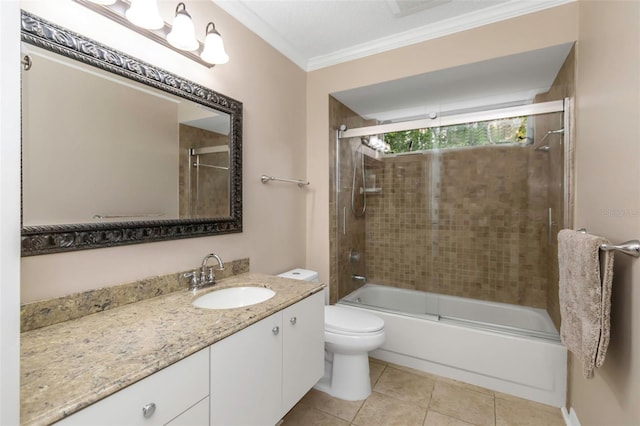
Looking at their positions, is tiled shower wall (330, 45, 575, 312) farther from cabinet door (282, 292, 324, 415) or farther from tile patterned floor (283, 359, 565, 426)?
cabinet door (282, 292, 324, 415)

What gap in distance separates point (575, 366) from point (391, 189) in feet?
6.33

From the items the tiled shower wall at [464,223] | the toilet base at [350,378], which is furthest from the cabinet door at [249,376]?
the tiled shower wall at [464,223]

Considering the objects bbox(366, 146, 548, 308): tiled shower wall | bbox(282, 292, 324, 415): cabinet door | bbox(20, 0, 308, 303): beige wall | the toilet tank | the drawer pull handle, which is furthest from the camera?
bbox(366, 146, 548, 308): tiled shower wall

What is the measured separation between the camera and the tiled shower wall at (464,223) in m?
2.49

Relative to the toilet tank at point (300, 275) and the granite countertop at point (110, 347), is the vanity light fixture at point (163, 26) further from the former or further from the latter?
the toilet tank at point (300, 275)

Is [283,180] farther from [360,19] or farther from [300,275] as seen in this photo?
[360,19]

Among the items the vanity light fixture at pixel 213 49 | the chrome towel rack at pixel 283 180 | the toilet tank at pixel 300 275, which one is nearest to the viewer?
the vanity light fixture at pixel 213 49

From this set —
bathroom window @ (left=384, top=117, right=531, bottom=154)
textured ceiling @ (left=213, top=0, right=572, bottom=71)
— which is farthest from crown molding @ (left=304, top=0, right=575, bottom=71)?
bathroom window @ (left=384, top=117, right=531, bottom=154)

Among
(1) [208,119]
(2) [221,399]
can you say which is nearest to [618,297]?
(2) [221,399]

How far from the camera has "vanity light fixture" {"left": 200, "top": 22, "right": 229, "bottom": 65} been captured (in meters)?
1.45

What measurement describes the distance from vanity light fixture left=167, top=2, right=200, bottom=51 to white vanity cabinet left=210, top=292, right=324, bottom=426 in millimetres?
1307

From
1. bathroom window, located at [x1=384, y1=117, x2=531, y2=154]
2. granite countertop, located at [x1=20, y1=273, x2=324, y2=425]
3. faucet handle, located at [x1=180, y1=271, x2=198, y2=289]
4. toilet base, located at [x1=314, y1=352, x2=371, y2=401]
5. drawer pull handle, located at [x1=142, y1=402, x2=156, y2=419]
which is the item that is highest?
bathroom window, located at [x1=384, y1=117, x2=531, y2=154]

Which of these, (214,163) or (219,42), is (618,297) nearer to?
(214,163)

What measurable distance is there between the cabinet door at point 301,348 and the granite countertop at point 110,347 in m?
0.11
